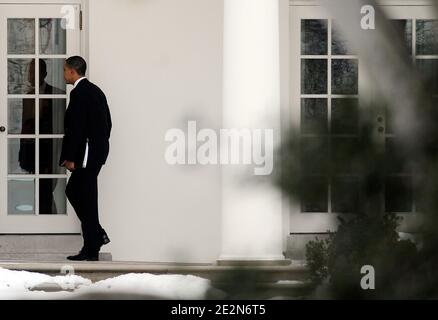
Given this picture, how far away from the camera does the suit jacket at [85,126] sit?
845 cm

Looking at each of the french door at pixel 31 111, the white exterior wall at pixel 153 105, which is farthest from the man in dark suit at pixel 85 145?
the french door at pixel 31 111

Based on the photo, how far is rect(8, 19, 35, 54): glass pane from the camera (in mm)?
10078

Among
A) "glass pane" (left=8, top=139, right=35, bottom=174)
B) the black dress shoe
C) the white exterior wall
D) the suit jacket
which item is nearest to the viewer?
the suit jacket

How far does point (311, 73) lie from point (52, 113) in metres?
2.38

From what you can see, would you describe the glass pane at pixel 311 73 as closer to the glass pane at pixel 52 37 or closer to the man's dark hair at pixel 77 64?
the glass pane at pixel 52 37

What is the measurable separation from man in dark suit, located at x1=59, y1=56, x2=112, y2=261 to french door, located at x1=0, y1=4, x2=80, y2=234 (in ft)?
4.62

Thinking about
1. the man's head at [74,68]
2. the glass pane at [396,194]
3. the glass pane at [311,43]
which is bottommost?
the glass pane at [396,194]

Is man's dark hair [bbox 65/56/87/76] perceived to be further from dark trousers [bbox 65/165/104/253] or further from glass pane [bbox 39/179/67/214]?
glass pane [bbox 39/179/67/214]

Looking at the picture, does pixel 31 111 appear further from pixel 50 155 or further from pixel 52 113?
pixel 50 155

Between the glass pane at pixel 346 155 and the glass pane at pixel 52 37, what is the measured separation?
345 inches

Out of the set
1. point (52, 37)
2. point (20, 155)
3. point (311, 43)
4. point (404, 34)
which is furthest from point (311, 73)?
point (404, 34)

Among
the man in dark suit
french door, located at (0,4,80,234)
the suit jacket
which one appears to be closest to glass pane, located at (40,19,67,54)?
french door, located at (0,4,80,234)

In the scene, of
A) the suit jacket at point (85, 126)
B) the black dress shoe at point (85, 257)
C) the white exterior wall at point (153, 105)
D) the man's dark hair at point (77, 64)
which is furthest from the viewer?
the white exterior wall at point (153, 105)

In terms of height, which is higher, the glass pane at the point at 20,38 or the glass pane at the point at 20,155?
the glass pane at the point at 20,38
